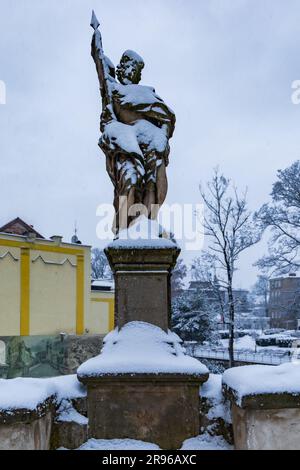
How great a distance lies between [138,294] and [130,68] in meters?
2.43

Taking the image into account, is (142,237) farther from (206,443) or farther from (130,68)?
(130,68)

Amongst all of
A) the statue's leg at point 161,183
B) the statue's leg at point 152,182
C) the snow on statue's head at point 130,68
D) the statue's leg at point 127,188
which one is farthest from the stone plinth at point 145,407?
the snow on statue's head at point 130,68

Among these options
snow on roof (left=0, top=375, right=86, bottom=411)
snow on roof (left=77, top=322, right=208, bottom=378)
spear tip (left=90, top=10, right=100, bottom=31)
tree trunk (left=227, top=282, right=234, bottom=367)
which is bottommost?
tree trunk (left=227, top=282, right=234, bottom=367)

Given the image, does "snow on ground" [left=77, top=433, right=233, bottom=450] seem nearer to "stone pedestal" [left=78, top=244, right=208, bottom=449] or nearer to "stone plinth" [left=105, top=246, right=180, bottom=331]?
"stone pedestal" [left=78, top=244, right=208, bottom=449]

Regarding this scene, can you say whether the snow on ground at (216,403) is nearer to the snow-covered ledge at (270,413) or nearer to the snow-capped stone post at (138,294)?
the snow-capped stone post at (138,294)

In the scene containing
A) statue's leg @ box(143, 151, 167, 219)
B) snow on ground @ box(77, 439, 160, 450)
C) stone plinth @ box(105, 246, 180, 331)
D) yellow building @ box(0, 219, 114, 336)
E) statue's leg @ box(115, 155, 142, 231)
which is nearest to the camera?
snow on ground @ box(77, 439, 160, 450)

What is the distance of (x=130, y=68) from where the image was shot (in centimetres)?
517

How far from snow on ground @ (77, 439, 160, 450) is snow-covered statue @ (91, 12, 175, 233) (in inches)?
74.9

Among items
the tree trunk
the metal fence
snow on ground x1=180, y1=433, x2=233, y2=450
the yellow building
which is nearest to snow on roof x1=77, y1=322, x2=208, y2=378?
snow on ground x1=180, y1=433, x2=233, y2=450

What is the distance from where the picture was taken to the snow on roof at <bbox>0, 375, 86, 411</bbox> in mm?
3150

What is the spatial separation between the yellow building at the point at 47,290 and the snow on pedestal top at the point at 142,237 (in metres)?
14.8

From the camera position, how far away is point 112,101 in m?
5.00

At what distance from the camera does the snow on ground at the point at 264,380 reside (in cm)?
332
